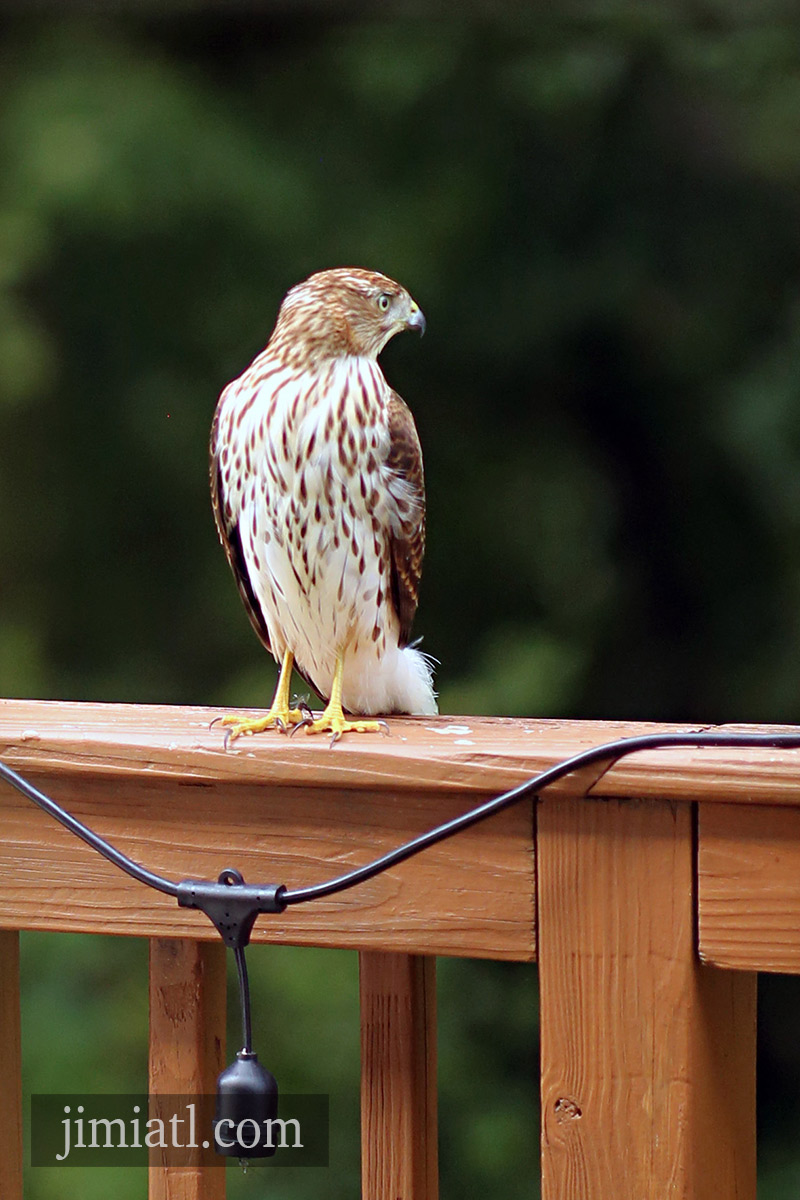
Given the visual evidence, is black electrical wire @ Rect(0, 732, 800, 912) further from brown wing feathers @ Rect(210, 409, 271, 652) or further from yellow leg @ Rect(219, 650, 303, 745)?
brown wing feathers @ Rect(210, 409, 271, 652)

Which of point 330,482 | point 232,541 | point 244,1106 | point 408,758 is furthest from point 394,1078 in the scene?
point 232,541

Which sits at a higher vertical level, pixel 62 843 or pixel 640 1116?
pixel 62 843

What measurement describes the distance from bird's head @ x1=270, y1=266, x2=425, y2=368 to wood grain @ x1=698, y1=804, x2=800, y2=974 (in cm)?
80

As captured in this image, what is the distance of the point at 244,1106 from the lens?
119 cm

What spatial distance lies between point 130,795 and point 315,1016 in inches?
81.8

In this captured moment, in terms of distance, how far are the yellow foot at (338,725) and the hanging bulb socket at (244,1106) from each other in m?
0.30

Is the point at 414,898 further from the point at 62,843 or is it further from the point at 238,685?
the point at 238,685

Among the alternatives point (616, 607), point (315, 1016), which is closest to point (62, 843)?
point (315, 1016)

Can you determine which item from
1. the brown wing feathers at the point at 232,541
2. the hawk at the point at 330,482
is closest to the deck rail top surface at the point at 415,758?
the hawk at the point at 330,482

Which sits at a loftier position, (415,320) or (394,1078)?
(415,320)

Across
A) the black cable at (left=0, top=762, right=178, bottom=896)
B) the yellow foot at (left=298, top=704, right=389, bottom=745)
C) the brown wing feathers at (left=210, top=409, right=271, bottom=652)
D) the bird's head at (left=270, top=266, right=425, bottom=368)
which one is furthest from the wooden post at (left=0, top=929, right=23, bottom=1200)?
the bird's head at (left=270, top=266, right=425, bottom=368)

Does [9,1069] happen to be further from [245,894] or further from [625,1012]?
[625,1012]

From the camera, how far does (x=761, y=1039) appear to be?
3.61 meters

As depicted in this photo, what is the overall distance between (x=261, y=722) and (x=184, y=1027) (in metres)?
0.28
